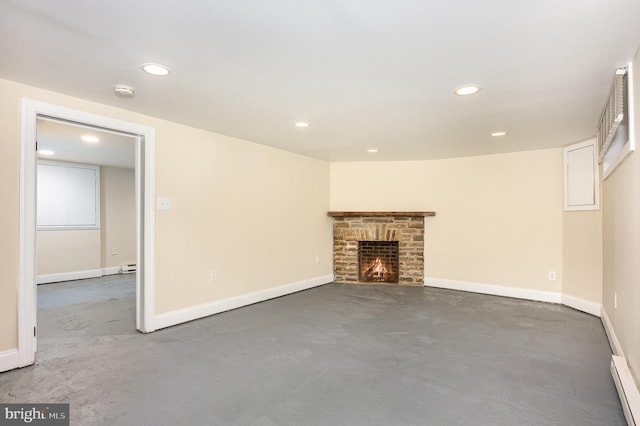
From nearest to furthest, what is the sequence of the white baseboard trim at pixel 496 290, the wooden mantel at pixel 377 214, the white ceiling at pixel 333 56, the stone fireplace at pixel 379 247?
the white ceiling at pixel 333 56, the white baseboard trim at pixel 496 290, the wooden mantel at pixel 377 214, the stone fireplace at pixel 379 247

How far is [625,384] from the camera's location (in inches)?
82.9

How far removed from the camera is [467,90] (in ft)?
8.89

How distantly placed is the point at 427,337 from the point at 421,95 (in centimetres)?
223

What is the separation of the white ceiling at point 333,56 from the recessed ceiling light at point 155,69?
0.18 ft

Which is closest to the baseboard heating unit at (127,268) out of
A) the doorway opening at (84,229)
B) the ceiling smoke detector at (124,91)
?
the doorway opening at (84,229)

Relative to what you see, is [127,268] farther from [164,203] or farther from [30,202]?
[30,202]

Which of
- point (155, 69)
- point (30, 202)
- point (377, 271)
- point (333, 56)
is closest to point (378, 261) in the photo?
point (377, 271)

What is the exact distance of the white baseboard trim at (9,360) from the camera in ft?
8.51

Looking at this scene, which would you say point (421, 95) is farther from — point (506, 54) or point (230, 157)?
point (230, 157)

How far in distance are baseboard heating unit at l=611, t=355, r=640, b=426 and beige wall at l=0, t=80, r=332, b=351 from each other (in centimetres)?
373

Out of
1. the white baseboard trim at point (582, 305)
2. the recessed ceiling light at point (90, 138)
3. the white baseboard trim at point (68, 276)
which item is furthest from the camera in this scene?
the white baseboard trim at point (68, 276)

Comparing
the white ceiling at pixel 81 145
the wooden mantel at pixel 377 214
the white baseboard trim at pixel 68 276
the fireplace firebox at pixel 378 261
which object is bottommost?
the white baseboard trim at pixel 68 276

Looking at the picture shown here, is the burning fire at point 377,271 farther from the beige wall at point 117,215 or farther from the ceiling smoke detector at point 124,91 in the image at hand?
the beige wall at point 117,215

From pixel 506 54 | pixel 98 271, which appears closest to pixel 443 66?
pixel 506 54
